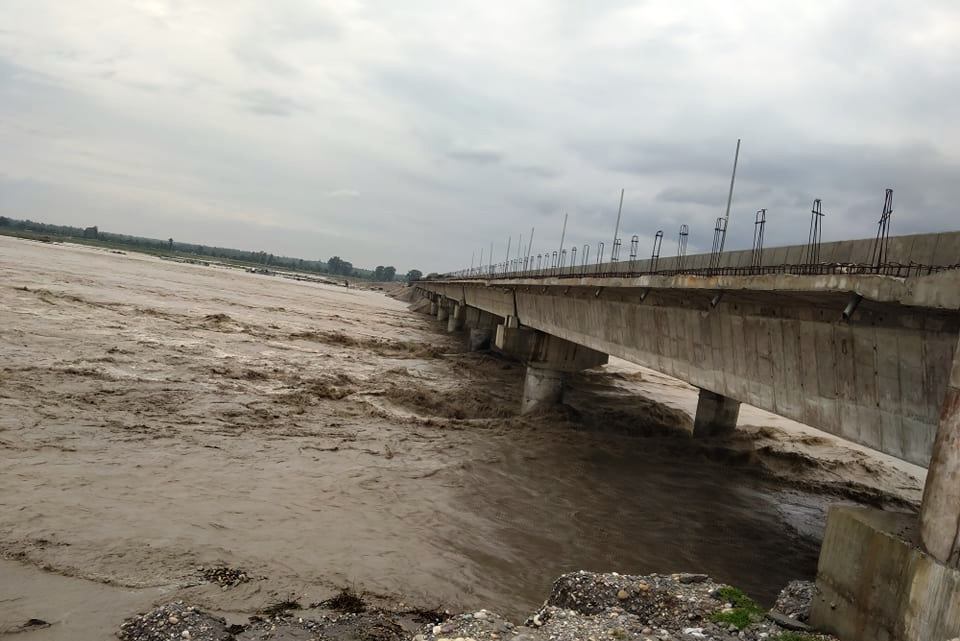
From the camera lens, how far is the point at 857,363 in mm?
8477

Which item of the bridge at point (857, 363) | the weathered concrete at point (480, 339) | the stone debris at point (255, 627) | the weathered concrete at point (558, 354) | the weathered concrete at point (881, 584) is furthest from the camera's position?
the weathered concrete at point (480, 339)

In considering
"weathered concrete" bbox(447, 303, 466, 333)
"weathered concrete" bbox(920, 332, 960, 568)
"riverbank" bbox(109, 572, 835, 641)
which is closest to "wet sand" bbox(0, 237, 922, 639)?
"riverbank" bbox(109, 572, 835, 641)

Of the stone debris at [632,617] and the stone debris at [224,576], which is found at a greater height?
the stone debris at [632,617]

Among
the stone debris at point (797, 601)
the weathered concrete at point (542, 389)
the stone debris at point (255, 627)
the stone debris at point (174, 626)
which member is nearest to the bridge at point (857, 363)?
the stone debris at point (797, 601)

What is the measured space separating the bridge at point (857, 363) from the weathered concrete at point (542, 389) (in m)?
8.75

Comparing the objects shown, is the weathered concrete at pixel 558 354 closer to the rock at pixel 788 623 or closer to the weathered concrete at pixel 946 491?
the rock at pixel 788 623

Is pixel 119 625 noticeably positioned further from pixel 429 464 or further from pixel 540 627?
pixel 429 464

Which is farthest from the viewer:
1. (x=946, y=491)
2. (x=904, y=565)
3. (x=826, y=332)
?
(x=826, y=332)

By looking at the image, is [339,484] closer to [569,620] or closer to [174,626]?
[174,626]

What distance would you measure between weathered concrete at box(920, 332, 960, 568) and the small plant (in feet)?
6.57

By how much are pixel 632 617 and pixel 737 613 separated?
1.24m

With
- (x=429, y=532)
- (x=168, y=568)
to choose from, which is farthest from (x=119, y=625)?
(x=429, y=532)

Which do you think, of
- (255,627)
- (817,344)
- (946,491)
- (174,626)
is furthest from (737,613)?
(174,626)

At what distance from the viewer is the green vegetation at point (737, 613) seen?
6836mm
